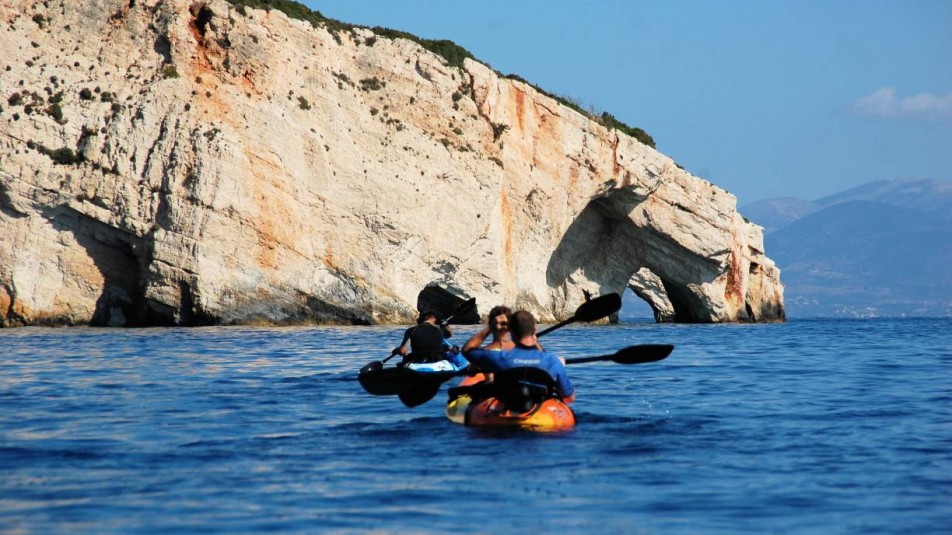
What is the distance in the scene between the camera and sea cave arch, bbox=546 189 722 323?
52.3m

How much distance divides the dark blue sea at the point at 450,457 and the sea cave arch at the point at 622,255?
30.7 meters

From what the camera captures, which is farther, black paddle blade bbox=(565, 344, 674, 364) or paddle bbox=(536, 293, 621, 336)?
paddle bbox=(536, 293, 621, 336)

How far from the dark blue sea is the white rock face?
1529cm

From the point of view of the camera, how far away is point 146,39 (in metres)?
39.5

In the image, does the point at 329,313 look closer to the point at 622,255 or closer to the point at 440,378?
the point at 622,255

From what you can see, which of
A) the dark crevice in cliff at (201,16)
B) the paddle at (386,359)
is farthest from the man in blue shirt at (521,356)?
the dark crevice in cliff at (201,16)

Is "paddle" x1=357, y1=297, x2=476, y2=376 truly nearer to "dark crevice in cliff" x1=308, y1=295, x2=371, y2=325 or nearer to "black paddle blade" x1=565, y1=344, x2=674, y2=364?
"black paddle blade" x1=565, y1=344, x2=674, y2=364

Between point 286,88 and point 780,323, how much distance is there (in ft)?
102

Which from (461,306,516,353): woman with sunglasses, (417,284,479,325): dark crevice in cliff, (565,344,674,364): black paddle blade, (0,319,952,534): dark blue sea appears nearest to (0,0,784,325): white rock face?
(417,284,479,325): dark crevice in cliff

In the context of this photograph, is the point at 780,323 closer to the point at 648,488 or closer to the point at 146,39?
the point at 146,39

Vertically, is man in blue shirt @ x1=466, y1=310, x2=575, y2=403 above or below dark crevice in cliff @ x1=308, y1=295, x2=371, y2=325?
below

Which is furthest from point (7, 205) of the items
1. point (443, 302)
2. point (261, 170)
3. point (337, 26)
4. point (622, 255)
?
point (622, 255)

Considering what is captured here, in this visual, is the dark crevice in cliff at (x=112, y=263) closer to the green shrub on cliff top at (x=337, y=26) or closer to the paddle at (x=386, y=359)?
the green shrub on cliff top at (x=337, y=26)

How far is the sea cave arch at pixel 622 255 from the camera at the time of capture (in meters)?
52.3
